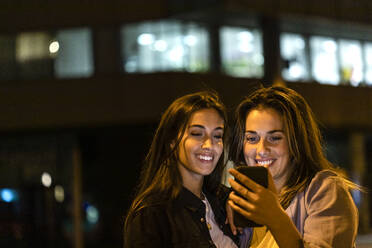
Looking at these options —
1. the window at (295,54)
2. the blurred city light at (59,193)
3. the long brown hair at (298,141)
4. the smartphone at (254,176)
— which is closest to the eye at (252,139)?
the long brown hair at (298,141)

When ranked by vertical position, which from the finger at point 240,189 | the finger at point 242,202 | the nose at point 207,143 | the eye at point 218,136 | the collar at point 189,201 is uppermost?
the eye at point 218,136

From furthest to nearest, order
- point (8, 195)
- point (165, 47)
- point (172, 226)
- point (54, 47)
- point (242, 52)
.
Answer: point (8, 195)
point (242, 52)
point (54, 47)
point (165, 47)
point (172, 226)

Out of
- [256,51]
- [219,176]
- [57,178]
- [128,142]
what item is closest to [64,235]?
[57,178]

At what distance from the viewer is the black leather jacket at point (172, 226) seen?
3441 mm

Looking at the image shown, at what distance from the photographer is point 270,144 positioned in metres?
3.68

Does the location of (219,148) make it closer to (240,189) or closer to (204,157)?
(204,157)

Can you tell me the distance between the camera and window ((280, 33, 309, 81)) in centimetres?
2677

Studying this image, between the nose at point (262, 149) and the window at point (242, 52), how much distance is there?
21.0 meters

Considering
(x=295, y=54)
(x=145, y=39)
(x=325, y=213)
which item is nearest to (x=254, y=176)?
(x=325, y=213)

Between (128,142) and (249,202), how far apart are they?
76.8ft

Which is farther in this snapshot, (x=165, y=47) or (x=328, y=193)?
(x=165, y=47)

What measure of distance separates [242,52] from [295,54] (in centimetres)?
301

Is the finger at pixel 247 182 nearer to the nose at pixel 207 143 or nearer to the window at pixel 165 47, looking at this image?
the nose at pixel 207 143

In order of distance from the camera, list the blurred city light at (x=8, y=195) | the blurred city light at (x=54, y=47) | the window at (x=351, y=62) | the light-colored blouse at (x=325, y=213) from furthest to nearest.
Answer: the window at (x=351, y=62)
the blurred city light at (x=8, y=195)
the blurred city light at (x=54, y=47)
the light-colored blouse at (x=325, y=213)
